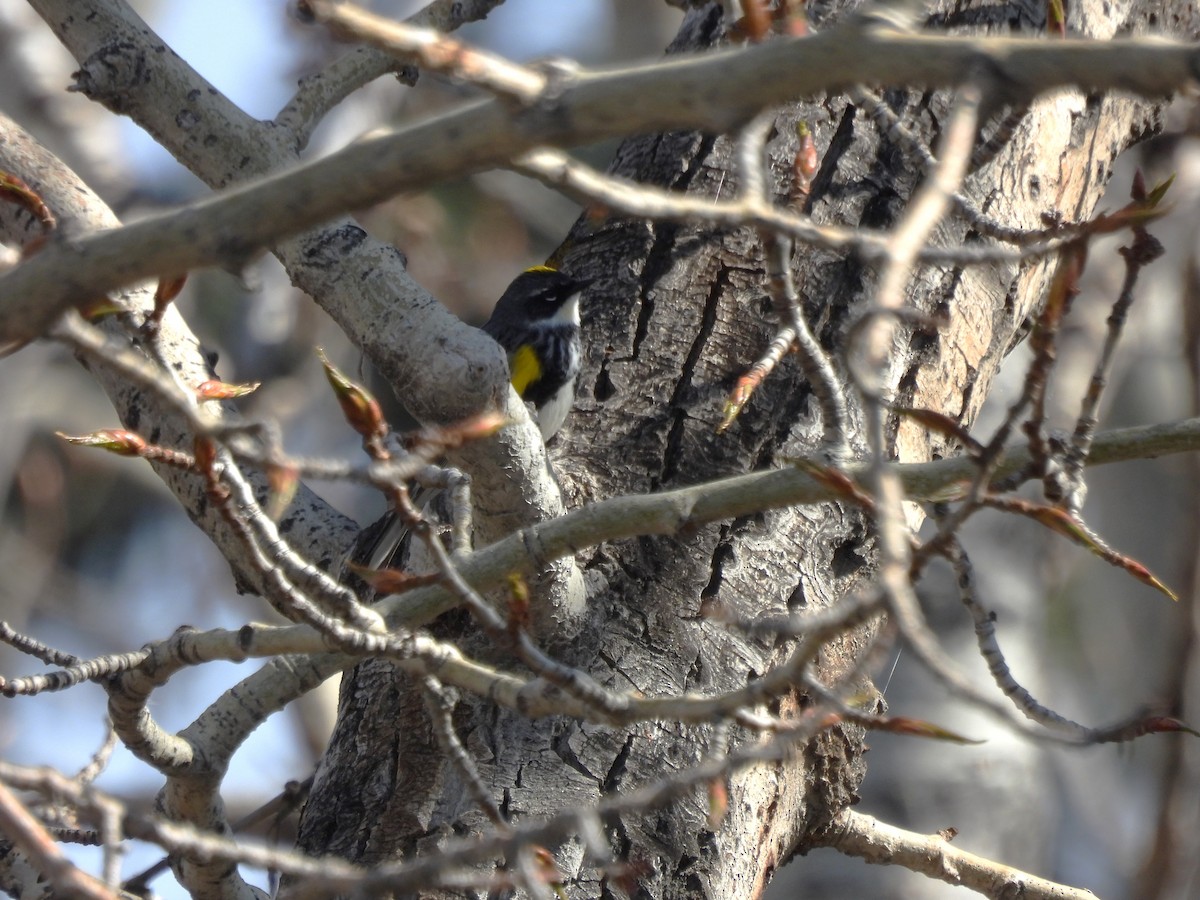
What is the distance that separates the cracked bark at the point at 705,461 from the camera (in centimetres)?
256

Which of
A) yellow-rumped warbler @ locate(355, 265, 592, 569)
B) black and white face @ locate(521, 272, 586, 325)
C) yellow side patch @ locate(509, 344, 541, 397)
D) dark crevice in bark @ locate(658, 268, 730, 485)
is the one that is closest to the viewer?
dark crevice in bark @ locate(658, 268, 730, 485)

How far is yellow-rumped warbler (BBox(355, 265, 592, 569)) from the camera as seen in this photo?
12.8ft

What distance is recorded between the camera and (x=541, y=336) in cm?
483

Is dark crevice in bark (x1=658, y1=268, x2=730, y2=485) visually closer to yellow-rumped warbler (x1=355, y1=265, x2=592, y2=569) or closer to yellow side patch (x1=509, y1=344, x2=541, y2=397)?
yellow-rumped warbler (x1=355, y1=265, x2=592, y2=569)

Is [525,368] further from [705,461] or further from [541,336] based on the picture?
[705,461]

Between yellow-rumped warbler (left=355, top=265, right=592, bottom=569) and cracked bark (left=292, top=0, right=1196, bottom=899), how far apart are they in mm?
437

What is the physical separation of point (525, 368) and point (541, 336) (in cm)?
19

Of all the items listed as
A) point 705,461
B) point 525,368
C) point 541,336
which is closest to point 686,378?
point 705,461

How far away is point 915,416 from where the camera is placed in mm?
1728

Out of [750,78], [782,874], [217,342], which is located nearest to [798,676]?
[750,78]

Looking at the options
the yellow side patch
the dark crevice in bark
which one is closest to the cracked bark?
the dark crevice in bark

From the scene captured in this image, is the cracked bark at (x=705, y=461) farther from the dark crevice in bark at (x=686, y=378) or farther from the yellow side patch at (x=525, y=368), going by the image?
the yellow side patch at (x=525, y=368)

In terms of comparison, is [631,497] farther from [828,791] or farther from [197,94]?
[197,94]

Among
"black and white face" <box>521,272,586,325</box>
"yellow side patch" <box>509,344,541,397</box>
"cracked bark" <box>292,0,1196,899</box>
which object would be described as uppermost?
"black and white face" <box>521,272,586,325</box>
